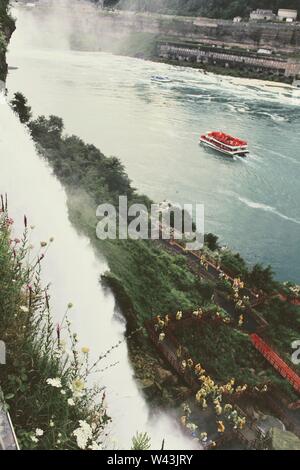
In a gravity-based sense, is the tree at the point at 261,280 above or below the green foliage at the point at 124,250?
below

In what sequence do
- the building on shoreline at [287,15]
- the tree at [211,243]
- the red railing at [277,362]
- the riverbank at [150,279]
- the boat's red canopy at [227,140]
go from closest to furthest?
1. the riverbank at [150,279]
2. the red railing at [277,362]
3. the tree at [211,243]
4. the boat's red canopy at [227,140]
5. the building on shoreline at [287,15]

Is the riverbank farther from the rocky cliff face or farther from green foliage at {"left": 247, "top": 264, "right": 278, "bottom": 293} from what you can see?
the rocky cliff face

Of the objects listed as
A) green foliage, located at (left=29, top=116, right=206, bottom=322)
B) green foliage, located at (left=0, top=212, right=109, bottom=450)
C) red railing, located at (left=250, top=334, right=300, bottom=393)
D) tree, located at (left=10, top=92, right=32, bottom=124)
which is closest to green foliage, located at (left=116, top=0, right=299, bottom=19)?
tree, located at (left=10, top=92, right=32, bottom=124)

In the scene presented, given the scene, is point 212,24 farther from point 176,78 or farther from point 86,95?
point 86,95

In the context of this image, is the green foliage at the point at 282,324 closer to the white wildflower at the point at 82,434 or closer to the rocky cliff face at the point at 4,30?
the white wildflower at the point at 82,434

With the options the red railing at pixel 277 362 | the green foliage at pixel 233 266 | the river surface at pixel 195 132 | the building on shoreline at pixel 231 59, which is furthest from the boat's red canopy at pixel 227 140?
the building on shoreline at pixel 231 59

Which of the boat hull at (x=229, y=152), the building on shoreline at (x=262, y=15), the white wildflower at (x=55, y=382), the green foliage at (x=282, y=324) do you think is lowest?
→ the green foliage at (x=282, y=324)
